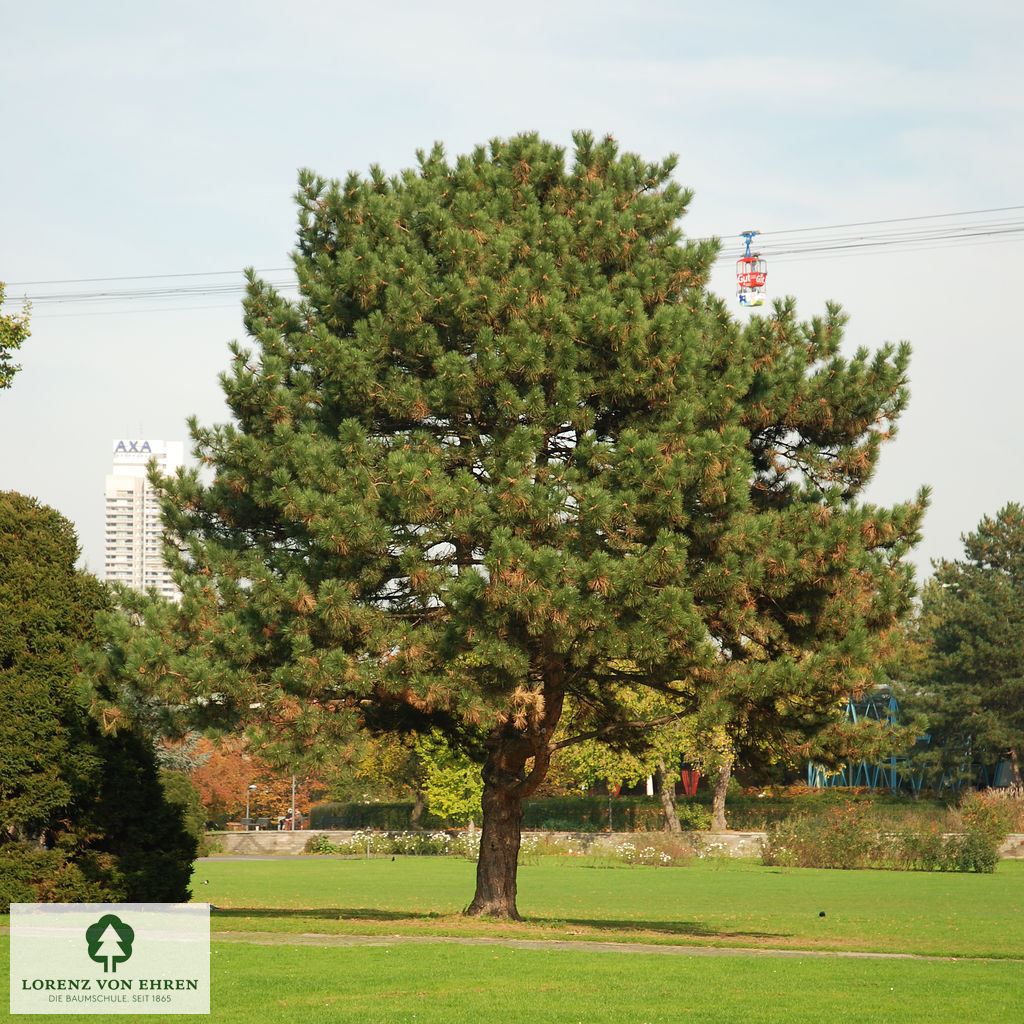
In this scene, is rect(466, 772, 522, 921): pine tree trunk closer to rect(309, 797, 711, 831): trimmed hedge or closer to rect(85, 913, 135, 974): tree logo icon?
rect(85, 913, 135, 974): tree logo icon

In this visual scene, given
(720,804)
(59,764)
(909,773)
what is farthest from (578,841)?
(59,764)

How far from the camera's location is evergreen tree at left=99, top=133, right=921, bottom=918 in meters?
15.6

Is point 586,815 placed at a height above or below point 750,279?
below

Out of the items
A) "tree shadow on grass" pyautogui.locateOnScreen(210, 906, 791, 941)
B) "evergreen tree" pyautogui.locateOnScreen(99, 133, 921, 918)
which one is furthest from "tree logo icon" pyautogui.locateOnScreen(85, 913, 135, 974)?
"tree shadow on grass" pyautogui.locateOnScreen(210, 906, 791, 941)

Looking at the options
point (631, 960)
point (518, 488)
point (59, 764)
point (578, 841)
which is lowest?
point (578, 841)

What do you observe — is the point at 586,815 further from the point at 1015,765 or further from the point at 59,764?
the point at 59,764

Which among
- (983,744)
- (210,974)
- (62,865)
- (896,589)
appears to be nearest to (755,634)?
(896,589)

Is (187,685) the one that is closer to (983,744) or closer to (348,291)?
(348,291)

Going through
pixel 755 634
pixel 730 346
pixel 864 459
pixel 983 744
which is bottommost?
pixel 983 744

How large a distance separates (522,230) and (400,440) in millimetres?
3454

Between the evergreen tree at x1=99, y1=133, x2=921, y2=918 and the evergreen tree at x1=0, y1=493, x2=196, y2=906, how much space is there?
1.80 meters

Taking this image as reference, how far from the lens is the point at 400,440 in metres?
16.7

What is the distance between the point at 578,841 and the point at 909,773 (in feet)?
63.6

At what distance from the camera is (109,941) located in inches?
525
